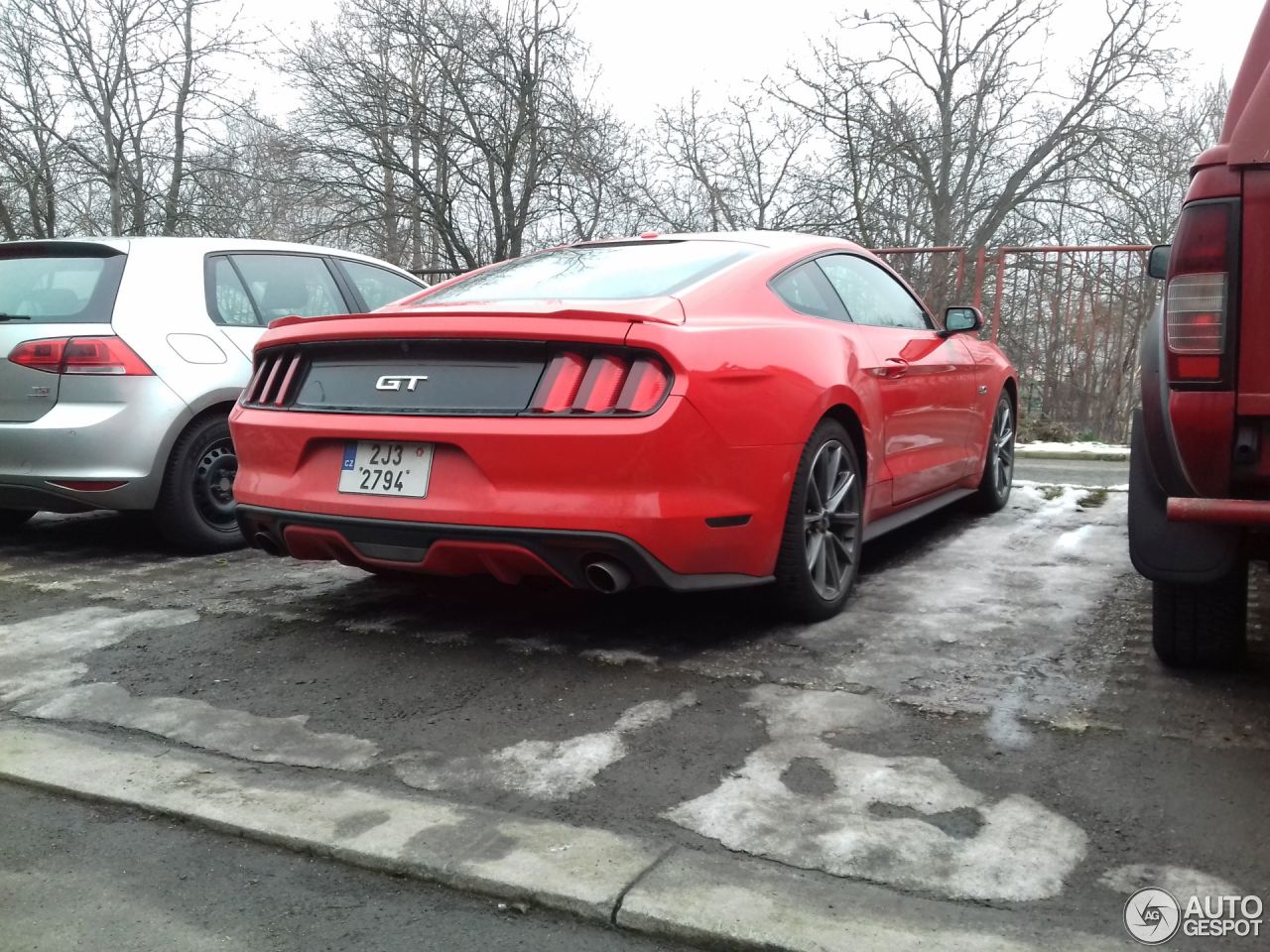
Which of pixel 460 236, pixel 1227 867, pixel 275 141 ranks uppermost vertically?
pixel 275 141

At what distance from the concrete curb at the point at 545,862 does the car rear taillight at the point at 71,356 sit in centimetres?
251

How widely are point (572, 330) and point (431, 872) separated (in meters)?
1.58

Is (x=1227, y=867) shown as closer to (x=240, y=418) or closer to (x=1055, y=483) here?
(x=240, y=418)

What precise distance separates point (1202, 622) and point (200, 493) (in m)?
4.21

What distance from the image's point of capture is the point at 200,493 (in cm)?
530

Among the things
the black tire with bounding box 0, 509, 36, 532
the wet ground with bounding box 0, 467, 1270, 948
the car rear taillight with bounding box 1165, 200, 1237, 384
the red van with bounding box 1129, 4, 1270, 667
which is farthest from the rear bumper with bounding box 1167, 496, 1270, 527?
the black tire with bounding box 0, 509, 36, 532

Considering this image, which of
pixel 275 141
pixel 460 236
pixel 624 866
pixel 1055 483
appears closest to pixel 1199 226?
pixel 624 866

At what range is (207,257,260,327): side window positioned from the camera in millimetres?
5465

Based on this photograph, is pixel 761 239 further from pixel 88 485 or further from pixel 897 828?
pixel 88 485

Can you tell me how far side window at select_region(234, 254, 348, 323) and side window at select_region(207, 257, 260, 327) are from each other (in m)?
0.06

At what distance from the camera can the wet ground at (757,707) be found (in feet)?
7.45

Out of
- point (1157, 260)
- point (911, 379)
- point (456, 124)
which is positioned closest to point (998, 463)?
point (911, 379)

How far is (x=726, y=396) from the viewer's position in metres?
3.32

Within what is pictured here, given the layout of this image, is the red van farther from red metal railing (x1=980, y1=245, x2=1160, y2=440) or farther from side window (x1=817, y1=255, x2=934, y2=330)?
red metal railing (x1=980, y1=245, x2=1160, y2=440)
